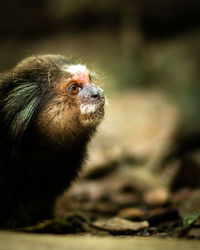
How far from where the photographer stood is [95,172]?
6.09 metres

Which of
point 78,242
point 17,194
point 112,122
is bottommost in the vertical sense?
point 78,242

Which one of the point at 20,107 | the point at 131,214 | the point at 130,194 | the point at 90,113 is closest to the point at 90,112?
the point at 90,113

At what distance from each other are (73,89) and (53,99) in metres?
0.30

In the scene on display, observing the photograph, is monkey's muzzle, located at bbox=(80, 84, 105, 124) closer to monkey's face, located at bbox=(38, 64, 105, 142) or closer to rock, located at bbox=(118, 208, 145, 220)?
monkey's face, located at bbox=(38, 64, 105, 142)

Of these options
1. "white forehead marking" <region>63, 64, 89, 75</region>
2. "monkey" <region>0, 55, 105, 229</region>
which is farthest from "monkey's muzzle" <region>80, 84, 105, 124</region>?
"white forehead marking" <region>63, 64, 89, 75</region>

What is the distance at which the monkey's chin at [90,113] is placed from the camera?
4.14 m

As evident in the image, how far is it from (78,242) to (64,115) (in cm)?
193

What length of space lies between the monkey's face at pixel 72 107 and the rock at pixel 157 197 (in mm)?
1375

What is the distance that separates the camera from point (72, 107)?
4172 millimetres

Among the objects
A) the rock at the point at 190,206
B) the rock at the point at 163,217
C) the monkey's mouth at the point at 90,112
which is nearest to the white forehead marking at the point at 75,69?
the monkey's mouth at the point at 90,112

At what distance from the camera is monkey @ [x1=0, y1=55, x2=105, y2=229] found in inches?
147

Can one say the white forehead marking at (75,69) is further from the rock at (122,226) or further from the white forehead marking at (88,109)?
the rock at (122,226)

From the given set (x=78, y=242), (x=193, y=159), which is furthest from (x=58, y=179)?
(x=193, y=159)

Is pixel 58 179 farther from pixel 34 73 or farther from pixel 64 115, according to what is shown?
pixel 34 73
